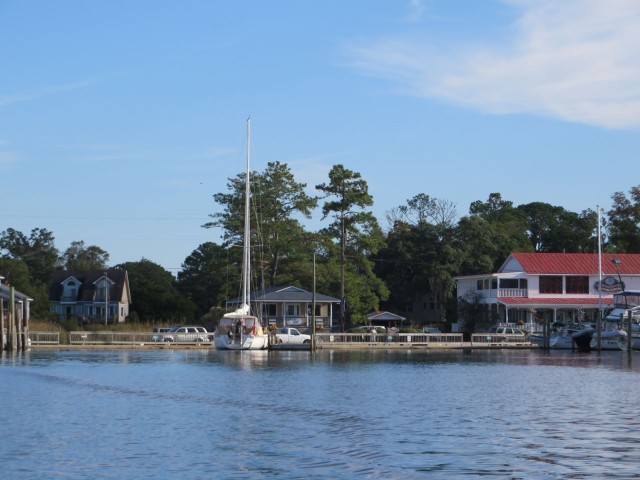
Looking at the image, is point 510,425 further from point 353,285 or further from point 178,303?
point 178,303

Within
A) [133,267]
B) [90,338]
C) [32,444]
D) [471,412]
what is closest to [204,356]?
[90,338]

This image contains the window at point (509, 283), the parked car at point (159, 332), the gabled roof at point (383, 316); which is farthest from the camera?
the gabled roof at point (383, 316)

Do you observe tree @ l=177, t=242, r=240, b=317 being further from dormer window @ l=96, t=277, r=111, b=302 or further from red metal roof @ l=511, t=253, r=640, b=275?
red metal roof @ l=511, t=253, r=640, b=275

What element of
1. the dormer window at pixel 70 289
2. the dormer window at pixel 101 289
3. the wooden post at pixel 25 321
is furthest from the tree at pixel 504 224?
the wooden post at pixel 25 321

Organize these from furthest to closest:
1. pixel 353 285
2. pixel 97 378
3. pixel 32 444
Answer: pixel 353 285, pixel 97 378, pixel 32 444

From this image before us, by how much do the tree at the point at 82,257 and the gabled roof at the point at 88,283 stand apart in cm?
3818

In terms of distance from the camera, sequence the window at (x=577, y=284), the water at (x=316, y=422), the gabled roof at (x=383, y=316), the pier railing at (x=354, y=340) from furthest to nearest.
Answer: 1. the gabled roof at (x=383, y=316)
2. the window at (x=577, y=284)
3. the pier railing at (x=354, y=340)
4. the water at (x=316, y=422)

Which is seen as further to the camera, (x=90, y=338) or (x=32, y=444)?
(x=90, y=338)

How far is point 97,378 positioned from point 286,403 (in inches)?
637

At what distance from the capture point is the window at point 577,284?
10162cm

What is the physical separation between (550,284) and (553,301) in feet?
5.95

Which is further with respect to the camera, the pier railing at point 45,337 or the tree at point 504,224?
the tree at point 504,224

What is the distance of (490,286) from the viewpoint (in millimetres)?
100188

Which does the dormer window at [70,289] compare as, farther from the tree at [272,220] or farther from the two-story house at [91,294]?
the tree at [272,220]
